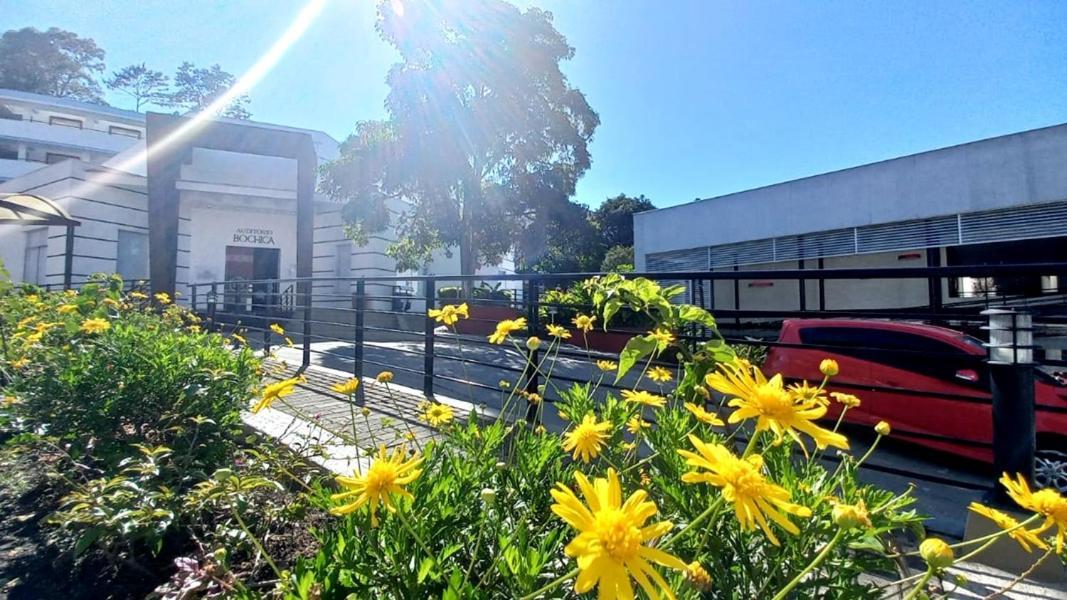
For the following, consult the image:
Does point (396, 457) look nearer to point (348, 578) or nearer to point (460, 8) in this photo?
point (348, 578)

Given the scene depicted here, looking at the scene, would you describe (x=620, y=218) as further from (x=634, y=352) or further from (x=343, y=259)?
(x=634, y=352)

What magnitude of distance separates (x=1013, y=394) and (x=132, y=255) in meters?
18.6

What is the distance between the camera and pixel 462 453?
4.13ft

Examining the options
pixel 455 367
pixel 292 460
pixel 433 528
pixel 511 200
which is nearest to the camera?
pixel 433 528

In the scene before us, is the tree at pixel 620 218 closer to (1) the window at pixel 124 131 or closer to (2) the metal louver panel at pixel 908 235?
(2) the metal louver panel at pixel 908 235

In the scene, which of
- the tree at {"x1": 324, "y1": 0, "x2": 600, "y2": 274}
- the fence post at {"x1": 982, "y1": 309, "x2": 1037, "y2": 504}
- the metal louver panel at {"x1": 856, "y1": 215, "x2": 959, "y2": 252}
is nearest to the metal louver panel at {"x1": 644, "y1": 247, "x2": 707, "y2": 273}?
the tree at {"x1": 324, "y1": 0, "x2": 600, "y2": 274}

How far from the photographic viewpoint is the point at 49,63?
36.2m

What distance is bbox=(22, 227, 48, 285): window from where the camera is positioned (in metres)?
14.6

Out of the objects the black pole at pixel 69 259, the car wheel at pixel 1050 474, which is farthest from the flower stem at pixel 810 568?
the black pole at pixel 69 259

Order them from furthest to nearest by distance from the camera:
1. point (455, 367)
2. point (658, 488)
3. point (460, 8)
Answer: point (460, 8) → point (455, 367) → point (658, 488)

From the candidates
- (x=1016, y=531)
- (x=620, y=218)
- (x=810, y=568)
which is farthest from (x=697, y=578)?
(x=620, y=218)

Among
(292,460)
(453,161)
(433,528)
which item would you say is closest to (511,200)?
(453,161)

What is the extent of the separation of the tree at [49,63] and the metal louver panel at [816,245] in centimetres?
4809

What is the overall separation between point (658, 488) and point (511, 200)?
12.2m
